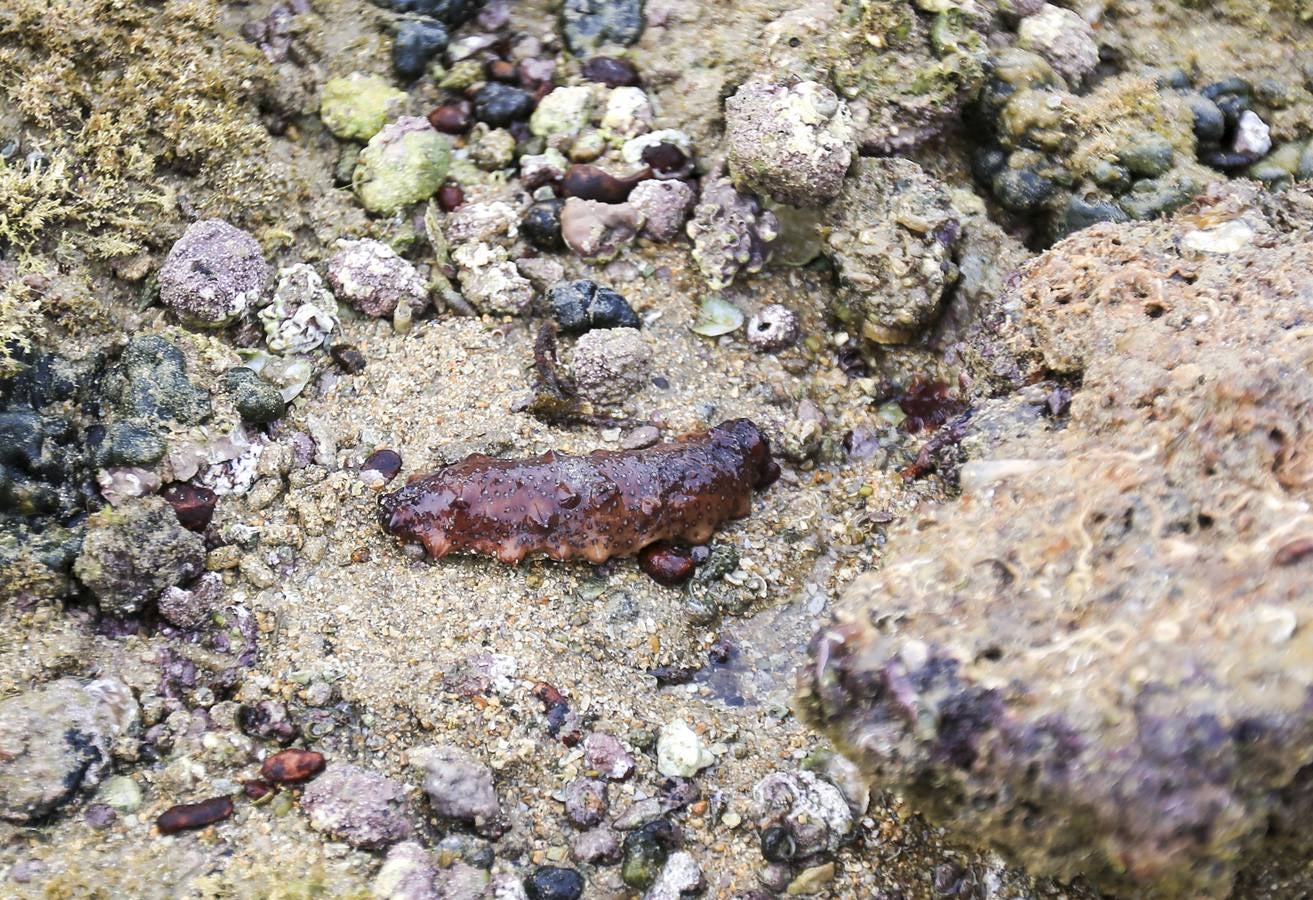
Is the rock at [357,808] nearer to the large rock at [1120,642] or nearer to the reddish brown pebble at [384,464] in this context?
the reddish brown pebble at [384,464]

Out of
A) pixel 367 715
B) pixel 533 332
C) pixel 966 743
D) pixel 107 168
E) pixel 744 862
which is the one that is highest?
pixel 107 168

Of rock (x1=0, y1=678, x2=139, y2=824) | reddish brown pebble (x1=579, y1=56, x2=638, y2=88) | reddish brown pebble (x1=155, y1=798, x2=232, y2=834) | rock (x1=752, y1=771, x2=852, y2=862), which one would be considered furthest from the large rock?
reddish brown pebble (x1=579, y1=56, x2=638, y2=88)

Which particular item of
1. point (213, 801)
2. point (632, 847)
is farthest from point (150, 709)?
point (632, 847)

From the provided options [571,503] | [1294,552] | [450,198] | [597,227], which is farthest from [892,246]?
[1294,552]

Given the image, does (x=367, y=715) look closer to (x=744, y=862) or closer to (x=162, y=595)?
(x=162, y=595)

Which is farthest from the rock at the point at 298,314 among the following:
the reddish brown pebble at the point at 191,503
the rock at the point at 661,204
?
the rock at the point at 661,204
